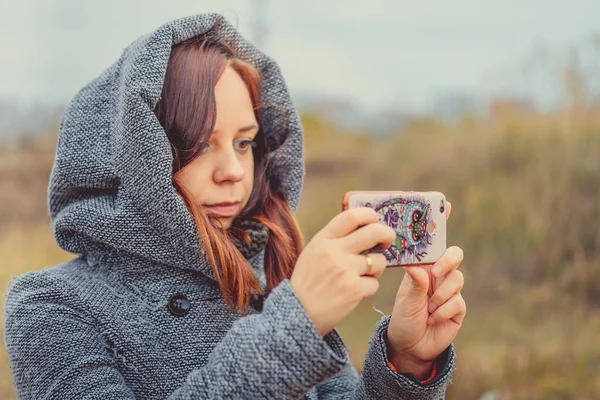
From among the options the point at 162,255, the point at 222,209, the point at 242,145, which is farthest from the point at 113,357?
the point at 242,145

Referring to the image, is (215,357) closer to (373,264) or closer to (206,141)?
(373,264)

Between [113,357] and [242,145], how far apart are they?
0.45 metres

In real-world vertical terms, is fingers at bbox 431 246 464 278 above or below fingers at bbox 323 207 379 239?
below

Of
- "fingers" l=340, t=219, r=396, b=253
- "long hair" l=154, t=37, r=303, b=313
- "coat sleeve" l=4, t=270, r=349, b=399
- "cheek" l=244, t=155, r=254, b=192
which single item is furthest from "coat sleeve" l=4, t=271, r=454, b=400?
"cheek" l=244, t=155, r=254, b=192

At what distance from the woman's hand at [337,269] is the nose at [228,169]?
1.04 feet

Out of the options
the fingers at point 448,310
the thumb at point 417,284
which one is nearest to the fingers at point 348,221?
the thumb at point 417,284

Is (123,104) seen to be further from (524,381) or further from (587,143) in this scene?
(587,143)

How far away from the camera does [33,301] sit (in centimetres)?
115

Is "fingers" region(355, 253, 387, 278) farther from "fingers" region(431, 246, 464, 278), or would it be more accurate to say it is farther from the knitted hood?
the knitted hood

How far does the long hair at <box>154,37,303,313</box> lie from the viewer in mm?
1211

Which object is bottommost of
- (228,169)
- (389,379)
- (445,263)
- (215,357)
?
(389,379)

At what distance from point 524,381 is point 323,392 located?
2.07 meters

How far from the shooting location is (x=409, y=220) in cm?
107

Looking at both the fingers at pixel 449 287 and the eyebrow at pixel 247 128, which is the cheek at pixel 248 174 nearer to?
the eyebrow at pixel 247 128
